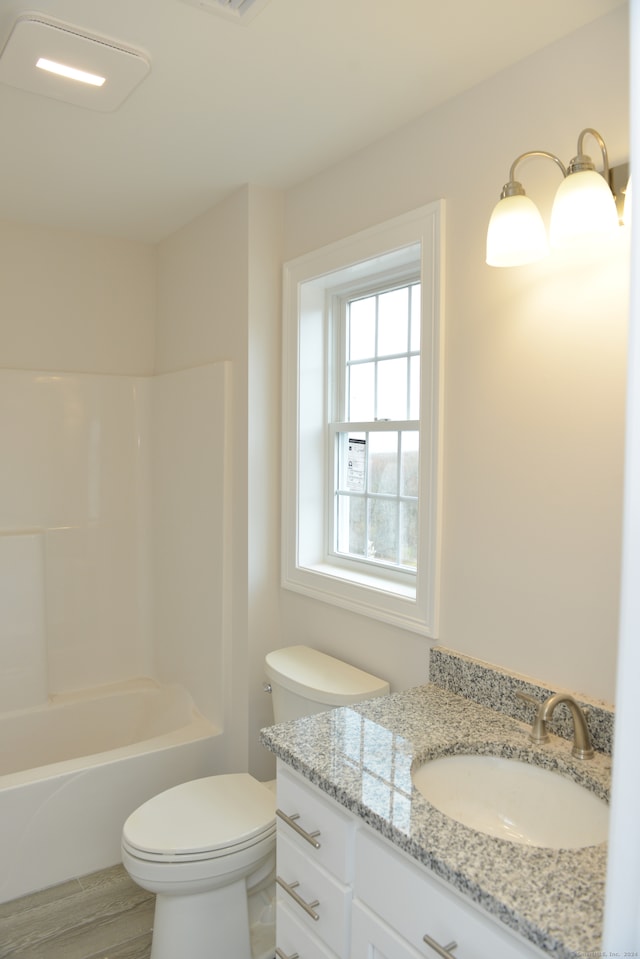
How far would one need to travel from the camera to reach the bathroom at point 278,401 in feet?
4.81

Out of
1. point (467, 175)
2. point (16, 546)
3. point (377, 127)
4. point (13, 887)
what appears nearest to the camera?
point (467, 175)

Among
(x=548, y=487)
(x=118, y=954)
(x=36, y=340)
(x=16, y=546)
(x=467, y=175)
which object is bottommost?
(x=118, y=954)

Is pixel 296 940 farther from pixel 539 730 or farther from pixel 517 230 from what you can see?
pixel 517 230

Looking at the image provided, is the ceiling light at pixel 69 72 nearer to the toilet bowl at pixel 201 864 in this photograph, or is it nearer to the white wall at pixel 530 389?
the white wall at pixel 530 389

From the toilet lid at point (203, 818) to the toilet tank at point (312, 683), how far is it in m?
0.27

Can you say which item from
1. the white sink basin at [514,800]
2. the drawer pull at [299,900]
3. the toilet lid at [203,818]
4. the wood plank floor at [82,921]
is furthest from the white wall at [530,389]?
the wood plank floor at [82,921]

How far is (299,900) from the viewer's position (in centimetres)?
143

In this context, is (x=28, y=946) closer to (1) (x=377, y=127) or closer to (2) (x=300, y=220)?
(2) (x=300, y=220)

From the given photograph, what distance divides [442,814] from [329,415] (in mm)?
1551

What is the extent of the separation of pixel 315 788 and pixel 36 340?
7.84 ft

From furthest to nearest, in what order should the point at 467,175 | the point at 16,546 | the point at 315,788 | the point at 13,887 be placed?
the point at 16,546
the point at 13,887
the point at 467,175
the point at 315,788

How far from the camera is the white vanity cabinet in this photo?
1057 millimetres

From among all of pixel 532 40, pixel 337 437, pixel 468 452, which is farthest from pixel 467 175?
pixel 337 437

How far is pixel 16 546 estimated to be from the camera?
2.85 meters
